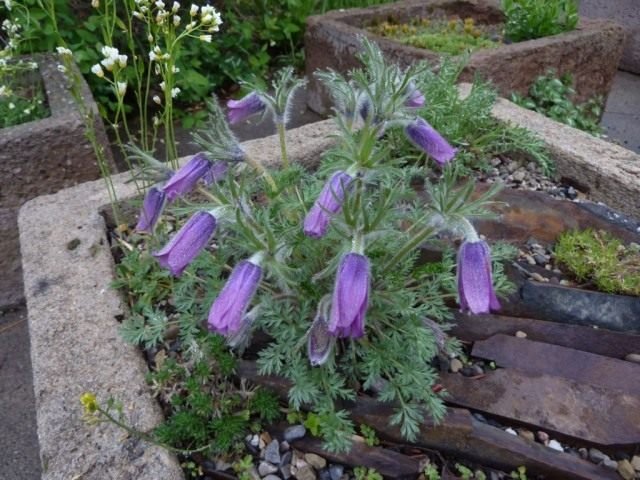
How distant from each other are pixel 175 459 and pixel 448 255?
890 mm

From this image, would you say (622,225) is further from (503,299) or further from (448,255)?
(448,255)

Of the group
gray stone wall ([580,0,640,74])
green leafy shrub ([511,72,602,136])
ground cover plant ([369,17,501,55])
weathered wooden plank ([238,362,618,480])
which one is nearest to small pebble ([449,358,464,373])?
weathered wooden plank ([238,362,618,480])

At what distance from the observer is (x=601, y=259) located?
6.26ft

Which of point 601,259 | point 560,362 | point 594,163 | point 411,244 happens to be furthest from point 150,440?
point 594,163

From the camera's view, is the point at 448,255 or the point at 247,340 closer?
the point at 247,340

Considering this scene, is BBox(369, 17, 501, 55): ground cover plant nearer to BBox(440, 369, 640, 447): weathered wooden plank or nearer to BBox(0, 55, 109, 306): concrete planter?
BBox(0, 55, 109, 306): concrete planter

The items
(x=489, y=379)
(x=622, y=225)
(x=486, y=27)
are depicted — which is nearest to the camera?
(x=489, y=379)

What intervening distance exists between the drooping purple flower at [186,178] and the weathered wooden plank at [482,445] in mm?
681

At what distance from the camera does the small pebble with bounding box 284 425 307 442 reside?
59.1 inches

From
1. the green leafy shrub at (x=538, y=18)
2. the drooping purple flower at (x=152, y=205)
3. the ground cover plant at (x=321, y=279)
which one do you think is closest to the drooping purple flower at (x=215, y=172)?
the ground cover plant at (x=321, y=279)

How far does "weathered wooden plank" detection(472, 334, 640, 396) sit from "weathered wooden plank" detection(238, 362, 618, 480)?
235 millimetres

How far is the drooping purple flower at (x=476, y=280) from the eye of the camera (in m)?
1.15

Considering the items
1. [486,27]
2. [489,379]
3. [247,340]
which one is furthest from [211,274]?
[486,27]

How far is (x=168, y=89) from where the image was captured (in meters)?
1.79
